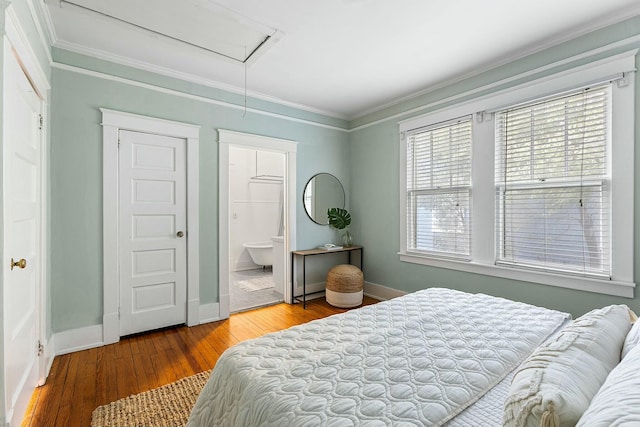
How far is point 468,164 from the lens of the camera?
310 cm

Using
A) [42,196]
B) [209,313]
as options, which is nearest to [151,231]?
[42,196]

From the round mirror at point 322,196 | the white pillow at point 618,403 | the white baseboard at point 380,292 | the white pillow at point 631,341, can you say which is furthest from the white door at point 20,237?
the white baseboard at point 380,292

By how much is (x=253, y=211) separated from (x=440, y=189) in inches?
153

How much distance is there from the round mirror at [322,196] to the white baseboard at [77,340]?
2.51 metres

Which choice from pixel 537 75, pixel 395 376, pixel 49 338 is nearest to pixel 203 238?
pixel 49 338

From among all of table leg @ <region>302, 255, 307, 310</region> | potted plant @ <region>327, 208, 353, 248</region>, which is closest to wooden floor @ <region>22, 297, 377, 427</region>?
table leg @ <region>302, 255, 307, 310</region>

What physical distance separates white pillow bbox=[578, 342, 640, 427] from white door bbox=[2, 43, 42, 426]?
214cm

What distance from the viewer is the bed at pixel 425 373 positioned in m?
0.79

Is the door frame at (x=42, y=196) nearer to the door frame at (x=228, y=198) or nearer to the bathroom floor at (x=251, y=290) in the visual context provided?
the door frame at (x=228, y=198)

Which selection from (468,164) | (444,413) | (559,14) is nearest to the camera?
(444,413)

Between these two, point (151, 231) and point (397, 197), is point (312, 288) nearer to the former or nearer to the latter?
point (397, 197)

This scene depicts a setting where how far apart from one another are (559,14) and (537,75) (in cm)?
52

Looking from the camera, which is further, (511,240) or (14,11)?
(511,240)

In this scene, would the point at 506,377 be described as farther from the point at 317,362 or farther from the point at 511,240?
the point at 511,240
